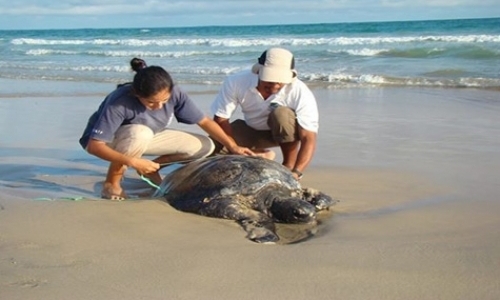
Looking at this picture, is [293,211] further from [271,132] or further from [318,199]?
[271,132]

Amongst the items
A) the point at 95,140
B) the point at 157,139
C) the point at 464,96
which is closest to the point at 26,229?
the point at 95,140

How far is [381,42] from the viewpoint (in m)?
24.8

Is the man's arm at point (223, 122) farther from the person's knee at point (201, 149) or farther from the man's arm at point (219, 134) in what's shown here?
the man's arm at point (219, 134)

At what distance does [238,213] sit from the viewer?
362 cm

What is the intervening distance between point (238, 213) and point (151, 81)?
3.08ft

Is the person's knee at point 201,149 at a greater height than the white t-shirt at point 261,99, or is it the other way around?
the white t-shirt at point 261,99

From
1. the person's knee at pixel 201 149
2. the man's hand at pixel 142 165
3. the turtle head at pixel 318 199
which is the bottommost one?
the turtle head at pixel 318 199

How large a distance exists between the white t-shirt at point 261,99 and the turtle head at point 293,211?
3.62 ft

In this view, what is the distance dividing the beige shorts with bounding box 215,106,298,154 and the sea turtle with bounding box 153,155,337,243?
0.68 metres

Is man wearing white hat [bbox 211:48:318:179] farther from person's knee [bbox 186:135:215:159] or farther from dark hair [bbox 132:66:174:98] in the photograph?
dark hair [bbox 132:66:174:98]

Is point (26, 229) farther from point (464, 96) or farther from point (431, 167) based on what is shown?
point (464, 96)

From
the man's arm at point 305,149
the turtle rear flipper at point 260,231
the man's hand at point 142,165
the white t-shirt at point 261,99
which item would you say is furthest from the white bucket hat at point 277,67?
the turtle rear flipper at point 260,231

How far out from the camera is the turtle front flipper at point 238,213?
348 cm

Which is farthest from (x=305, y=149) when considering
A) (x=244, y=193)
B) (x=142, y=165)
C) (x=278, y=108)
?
(x=142, y=165)
